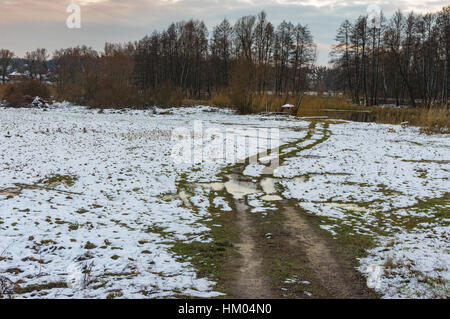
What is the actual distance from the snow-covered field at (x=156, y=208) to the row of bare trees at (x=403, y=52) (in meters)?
39.7

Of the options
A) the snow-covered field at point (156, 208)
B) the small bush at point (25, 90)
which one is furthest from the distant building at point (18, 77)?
the snow-covered field at point (156, 208)

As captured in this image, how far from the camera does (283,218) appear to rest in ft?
28.1

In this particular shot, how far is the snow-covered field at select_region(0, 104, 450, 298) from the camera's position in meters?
5.39

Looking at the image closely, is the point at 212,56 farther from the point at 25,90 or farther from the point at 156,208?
the point at 156,208

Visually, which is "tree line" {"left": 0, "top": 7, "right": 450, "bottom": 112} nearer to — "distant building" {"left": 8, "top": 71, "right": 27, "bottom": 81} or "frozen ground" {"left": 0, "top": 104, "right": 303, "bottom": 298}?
"distant building" {"left": 8, "top": 71, "right": 27, "bottom": 81}

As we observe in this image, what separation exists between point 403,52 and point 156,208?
206 feet

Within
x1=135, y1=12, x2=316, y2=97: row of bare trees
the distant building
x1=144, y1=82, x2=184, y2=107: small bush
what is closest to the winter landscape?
x1=144, y1=82, x2=184, y2=107: small bush

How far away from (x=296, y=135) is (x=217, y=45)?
174 ft

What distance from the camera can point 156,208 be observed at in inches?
355

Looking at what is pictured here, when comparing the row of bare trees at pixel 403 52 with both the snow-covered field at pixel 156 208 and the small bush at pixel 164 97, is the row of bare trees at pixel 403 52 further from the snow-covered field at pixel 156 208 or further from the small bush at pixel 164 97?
the snow-covered field at pixel 156 208

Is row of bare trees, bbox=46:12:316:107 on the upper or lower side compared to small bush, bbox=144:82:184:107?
upper

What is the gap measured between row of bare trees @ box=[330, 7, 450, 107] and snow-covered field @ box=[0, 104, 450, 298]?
39.7 meters

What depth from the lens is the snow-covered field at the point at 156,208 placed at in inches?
212

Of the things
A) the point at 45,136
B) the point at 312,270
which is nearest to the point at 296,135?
the point at 45,136
